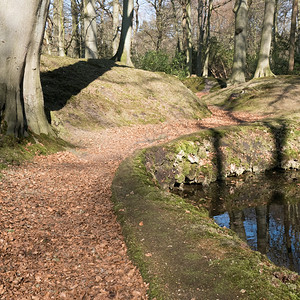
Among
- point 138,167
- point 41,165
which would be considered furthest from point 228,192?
point 41,165

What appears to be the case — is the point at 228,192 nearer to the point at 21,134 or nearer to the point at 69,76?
the point at 21,134

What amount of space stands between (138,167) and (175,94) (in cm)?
941

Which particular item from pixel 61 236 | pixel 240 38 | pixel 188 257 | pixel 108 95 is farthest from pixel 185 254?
pixel 240 38

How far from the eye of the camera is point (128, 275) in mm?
3252

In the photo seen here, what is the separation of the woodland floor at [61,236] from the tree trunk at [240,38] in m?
15.2

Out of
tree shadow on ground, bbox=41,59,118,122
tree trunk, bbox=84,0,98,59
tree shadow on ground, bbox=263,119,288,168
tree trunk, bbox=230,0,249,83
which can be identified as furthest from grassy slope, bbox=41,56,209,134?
tree trunk, bbox=230,0,249,83

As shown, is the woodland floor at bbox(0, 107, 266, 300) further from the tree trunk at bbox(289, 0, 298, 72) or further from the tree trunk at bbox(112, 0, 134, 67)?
the tree trunk at bbox(289, 0, 298, 72)

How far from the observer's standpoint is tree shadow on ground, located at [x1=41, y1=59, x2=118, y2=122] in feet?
36.5

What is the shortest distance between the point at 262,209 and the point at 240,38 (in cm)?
1493

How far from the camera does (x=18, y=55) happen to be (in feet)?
21.8

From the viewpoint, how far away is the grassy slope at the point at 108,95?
1130cm

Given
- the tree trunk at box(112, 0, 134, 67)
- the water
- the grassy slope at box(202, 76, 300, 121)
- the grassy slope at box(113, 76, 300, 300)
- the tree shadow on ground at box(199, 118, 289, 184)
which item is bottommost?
the water

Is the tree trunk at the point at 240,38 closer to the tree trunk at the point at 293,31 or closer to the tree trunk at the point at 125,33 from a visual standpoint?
the tree trunk at the point at 293,31

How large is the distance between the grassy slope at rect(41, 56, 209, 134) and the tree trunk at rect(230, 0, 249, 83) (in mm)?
5541
